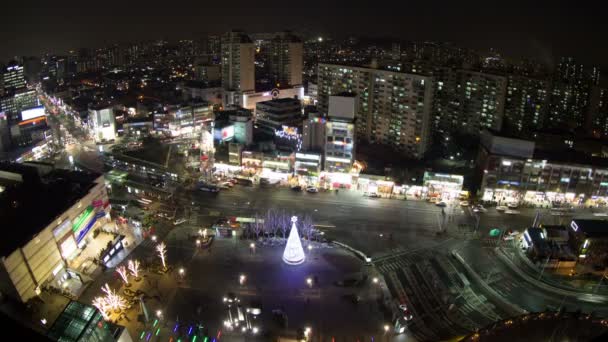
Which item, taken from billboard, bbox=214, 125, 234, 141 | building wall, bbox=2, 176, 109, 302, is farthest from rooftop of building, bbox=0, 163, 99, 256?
billboard, bbox=214, 125, 234, 141

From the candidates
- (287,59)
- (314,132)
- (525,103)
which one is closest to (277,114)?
(314,132)

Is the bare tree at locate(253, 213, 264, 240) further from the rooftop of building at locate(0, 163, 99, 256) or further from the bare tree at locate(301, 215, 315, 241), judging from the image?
the rooftop of building at locate(0, 163, 99, 256)

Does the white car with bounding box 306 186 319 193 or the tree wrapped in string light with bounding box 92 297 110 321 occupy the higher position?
the white car with bounding box 306 186 319 193

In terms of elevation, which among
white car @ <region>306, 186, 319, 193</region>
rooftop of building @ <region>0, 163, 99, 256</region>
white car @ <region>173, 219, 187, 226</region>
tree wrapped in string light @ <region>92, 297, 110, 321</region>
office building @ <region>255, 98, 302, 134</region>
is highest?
office building @ <region>255, 98, 302, 134</region>

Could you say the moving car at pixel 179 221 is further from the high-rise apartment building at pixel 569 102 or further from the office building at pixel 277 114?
the high-rise apartment building at pixel 569 102

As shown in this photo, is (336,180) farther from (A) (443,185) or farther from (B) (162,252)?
(B) (162,252)

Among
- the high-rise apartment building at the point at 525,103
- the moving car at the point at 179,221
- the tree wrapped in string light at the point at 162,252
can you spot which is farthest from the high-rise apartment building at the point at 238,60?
the tree wrapped in string light at the point at 162,252
